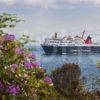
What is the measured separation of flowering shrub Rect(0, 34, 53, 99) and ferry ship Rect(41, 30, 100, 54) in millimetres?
116630

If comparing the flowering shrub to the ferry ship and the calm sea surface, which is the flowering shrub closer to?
the calm sea surface

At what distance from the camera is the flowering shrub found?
33.2ft

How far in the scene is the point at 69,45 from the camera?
459ft

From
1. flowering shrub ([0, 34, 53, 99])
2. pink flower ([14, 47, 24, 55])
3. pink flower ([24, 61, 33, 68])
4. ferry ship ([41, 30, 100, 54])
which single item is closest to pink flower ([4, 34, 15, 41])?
flowering shrub ([0, 34, 53, 99])

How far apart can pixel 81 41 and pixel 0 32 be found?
136549 millimetres

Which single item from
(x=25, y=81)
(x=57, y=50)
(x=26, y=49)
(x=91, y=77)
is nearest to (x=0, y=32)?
(x=26, y=49)

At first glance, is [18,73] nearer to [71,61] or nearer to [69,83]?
[69,83]

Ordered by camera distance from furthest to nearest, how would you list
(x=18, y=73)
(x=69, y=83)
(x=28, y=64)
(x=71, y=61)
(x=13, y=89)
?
1. (x=71, y=61)
2. (x=69, y=83)
3. (x=28, y=64)
4. (x=18, y=73)
5. (x=13, y=89)

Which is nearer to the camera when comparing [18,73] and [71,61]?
[18,73]

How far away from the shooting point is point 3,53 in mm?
10500

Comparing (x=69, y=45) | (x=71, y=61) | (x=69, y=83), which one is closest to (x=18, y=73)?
(x=69, y=83)

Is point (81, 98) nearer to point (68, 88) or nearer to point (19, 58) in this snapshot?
point (68, 88)

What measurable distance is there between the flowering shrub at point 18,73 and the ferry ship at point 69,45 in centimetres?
11663

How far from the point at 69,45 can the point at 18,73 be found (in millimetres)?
129669
